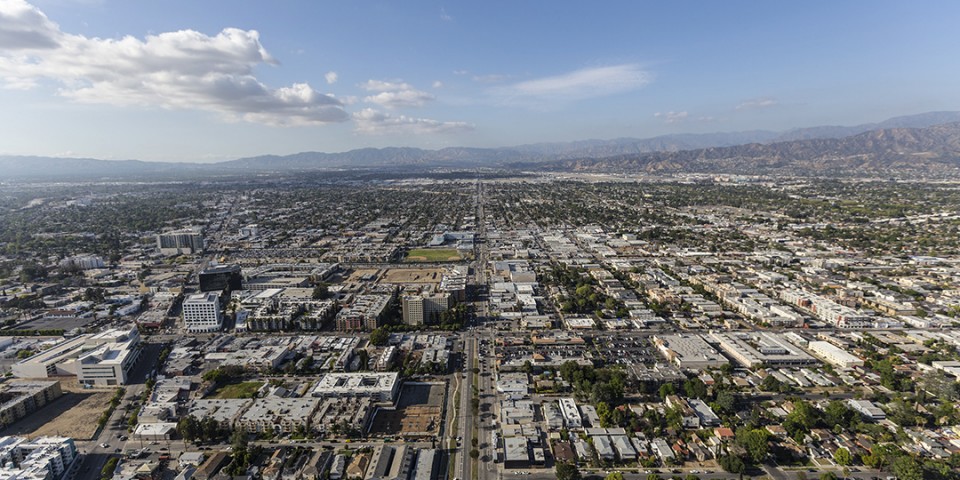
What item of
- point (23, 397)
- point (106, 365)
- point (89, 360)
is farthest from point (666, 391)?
point (23, 397)

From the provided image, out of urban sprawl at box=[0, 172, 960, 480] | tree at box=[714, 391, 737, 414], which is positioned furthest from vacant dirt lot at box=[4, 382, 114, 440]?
tree at box=[714, 391, 737, 414]

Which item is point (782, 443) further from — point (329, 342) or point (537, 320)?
point (329, 342)

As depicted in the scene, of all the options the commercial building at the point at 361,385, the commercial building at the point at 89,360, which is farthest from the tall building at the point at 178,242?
the commercial building at the point at 361,385

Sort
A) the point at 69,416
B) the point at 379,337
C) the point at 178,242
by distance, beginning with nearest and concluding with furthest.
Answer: the point at 69,416
the point at 379,337
the point at 178,242

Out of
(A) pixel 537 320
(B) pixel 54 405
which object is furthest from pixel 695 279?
(B) pixel 54 405

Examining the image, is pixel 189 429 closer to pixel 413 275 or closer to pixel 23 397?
pixel 23 397

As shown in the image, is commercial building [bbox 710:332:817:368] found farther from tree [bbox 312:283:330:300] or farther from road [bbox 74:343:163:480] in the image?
road [bbox 74:343:163:480]

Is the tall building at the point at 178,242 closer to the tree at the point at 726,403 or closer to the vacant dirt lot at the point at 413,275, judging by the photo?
the vacant dirt lot at the point at 413,275
